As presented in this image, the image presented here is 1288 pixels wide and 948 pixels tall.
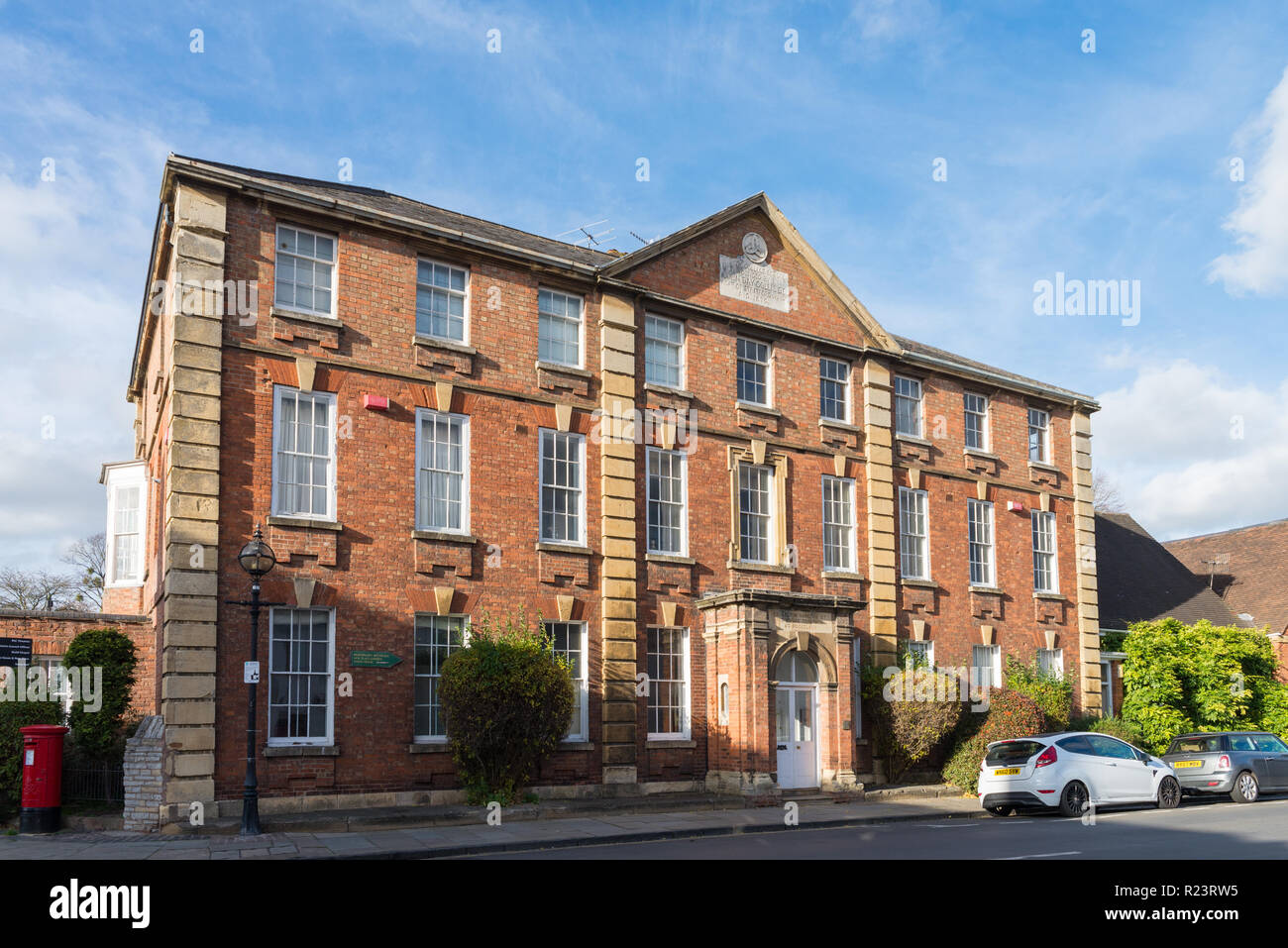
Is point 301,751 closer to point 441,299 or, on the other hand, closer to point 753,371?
point 441,299

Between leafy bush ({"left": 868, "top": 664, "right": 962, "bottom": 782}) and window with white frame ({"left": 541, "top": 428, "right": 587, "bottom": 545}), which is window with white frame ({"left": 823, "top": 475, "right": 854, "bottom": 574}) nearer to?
leafy bush ({"left": 868, "top": 664, "right": 962, "bottom": 782})

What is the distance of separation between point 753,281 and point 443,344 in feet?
26.7

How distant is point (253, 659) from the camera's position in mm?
17250

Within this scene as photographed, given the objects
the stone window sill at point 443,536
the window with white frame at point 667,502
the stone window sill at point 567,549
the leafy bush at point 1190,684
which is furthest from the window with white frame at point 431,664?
the leafy bush at point 1190,684

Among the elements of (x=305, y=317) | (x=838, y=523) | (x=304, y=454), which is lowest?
(x=838, y=523)

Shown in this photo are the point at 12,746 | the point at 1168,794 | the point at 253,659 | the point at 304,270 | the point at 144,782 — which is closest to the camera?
the point at 253,659

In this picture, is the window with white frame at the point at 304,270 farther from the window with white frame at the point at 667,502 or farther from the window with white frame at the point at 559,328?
the window with white frame at the point at 667,502

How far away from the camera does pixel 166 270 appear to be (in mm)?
21828

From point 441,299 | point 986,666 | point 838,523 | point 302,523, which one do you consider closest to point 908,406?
point 838,523

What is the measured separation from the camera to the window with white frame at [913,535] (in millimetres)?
28219

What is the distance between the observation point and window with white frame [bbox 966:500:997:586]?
30.0m

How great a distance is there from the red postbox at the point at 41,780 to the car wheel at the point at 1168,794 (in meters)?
19.3
